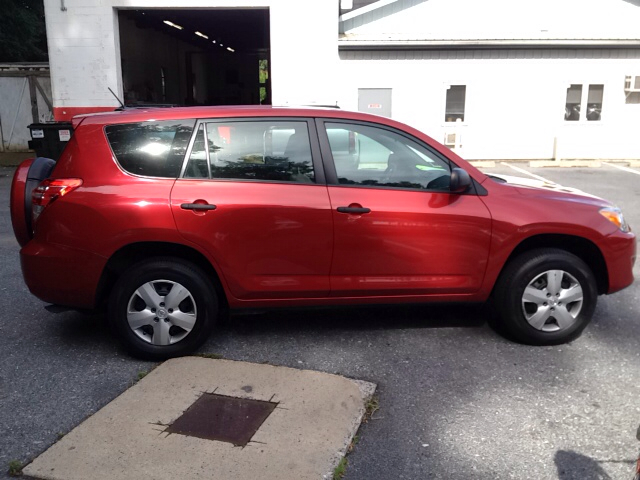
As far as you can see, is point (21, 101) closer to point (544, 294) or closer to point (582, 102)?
point (582, 102)

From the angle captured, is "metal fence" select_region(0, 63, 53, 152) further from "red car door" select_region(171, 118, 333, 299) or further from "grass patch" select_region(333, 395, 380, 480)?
"grass patch" select_region(333, 395, 380, 480)

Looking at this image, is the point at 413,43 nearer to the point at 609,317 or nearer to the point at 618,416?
the point at 609,317

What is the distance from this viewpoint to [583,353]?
4.32 m

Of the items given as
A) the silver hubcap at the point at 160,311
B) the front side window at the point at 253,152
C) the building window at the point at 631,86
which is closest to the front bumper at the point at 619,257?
the front side window at the point at 253,152

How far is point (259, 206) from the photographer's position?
404 cm

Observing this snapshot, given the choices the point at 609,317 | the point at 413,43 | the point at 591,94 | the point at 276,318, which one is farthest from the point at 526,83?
the point at 276,318

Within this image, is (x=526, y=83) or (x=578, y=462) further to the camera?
(x=526, y=83)

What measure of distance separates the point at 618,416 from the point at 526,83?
14.3 meters

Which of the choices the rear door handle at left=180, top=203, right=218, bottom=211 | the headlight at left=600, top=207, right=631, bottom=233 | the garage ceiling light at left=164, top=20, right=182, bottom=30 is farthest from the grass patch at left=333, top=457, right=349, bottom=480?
the garage ceiling light at left=164, top=20, right=182, bottom=30

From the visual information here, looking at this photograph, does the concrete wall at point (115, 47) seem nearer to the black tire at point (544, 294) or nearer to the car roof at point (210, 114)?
the car roof at point (210, 114)

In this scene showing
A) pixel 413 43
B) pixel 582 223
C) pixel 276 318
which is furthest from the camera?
pixel 413 43

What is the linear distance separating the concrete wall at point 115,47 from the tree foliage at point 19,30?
1100cm

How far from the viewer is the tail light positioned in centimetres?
400

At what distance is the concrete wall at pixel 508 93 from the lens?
16.0 m
